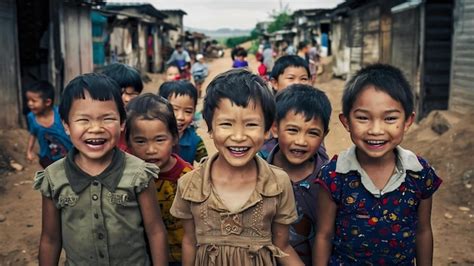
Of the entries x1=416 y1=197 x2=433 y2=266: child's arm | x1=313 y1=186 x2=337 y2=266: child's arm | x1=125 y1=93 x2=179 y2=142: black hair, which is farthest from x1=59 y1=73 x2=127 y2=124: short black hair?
x1=416 y1=197 x2=433 y2=266: child's arm

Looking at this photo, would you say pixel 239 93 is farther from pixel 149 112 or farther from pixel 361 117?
pixel 149 112

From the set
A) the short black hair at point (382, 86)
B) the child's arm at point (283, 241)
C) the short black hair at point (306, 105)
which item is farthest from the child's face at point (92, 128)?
the short black hair at point (382, 86)

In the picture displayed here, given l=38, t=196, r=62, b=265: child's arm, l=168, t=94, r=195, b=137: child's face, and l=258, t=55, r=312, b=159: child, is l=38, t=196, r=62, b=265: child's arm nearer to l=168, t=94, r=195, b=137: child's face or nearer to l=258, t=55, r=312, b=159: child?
l=168, t=94, r=195, b=137: child's face

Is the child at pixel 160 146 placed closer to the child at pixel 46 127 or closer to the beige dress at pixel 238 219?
the beige dress at pixel 238 219

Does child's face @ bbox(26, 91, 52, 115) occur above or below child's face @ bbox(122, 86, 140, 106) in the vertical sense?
below

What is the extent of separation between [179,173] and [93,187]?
0.55 m

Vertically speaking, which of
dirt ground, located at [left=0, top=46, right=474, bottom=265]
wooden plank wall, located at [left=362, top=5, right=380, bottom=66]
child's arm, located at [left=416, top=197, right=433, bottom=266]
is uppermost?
wooden plank wall, located at [left=362, top=5, right=380, bottom=66]

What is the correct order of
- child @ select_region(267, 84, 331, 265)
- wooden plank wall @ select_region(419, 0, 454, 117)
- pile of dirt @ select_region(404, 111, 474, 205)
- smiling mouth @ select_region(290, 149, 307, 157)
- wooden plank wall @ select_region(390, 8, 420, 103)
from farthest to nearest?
1. wooden plank wall @ select_region(390, 8, 420, 103)
2. wooden plank wall @ select_region(419, 0, 454, 117)
3. pile of dirt @ select_region(404, 111, 474, 205)
4. smiling mouth @ select_region(290, 149, 307, 157)
5. child @ select_region(267, 84, 331, 265)

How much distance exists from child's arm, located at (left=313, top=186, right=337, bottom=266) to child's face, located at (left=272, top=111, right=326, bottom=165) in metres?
0.37

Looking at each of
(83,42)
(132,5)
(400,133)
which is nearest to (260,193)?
(400,133)

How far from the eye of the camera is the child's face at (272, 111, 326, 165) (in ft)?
8.38

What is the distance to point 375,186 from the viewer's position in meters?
2.13

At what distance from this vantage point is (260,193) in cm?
201

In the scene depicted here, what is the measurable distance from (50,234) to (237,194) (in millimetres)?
827
